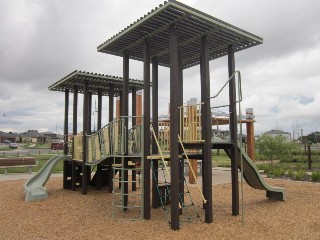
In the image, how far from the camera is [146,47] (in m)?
8.47

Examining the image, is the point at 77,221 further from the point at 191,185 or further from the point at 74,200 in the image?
the point at 191,185

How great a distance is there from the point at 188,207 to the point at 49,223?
13.3ft

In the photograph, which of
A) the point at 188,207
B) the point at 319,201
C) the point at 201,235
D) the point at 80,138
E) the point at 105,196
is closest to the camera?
the point at 201,235

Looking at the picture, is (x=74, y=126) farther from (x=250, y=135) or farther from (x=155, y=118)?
(x=250, y=135)

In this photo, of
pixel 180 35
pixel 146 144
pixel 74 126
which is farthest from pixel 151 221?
pixel 74 126

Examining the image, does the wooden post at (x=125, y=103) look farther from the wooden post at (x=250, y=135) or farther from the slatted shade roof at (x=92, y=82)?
the wooden post at (x=250, y=135)

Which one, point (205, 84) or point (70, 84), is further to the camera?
point (70, 84)

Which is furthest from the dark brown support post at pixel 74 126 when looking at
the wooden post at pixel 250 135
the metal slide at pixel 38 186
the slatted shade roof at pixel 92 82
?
the wooden post at pixel 250 135

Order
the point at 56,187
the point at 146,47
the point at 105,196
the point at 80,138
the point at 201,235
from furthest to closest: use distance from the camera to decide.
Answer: the point at 56,187 → the point at 80,138 → the point at 105,196 → the point at 146,47 → the point at 201,235

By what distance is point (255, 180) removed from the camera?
10164mm

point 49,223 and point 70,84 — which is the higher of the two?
point 70,84

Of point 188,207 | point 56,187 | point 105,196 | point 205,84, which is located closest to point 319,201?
point 188,207

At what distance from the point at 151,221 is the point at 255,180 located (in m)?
4.02

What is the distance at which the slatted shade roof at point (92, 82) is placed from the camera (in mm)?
12195
